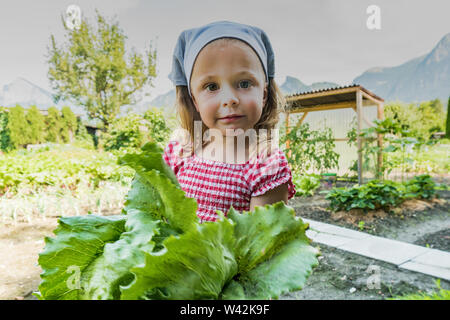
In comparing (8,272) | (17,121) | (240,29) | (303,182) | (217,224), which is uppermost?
(17,121)

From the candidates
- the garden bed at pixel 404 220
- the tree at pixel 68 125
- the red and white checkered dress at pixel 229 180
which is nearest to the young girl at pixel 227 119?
the red and white checkered dress at pixel 229 180

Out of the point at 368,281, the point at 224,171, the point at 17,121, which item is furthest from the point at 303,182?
the point at 17,121

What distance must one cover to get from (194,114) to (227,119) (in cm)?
21

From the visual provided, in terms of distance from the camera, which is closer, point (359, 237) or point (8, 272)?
point (8, 272)

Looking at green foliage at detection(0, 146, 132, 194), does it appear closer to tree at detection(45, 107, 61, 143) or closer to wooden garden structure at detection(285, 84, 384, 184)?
wooden garden structure at detection(285, 84, 384, 184)

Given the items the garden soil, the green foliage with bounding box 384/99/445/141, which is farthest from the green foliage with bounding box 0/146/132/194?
the green foliage with bounding box 384/99/445/141

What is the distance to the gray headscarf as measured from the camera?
0.56 m

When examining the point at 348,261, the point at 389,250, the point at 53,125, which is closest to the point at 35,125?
the point at 53,125

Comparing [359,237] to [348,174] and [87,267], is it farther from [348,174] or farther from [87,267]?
[348,174]

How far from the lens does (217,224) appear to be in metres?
0.20

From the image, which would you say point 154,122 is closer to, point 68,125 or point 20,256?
point 20,256

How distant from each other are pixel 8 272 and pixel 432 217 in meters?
4.01

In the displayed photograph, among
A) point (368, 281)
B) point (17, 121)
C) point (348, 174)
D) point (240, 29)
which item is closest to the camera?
Answer: point (240, 29)

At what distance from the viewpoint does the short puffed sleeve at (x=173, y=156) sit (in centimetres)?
78
